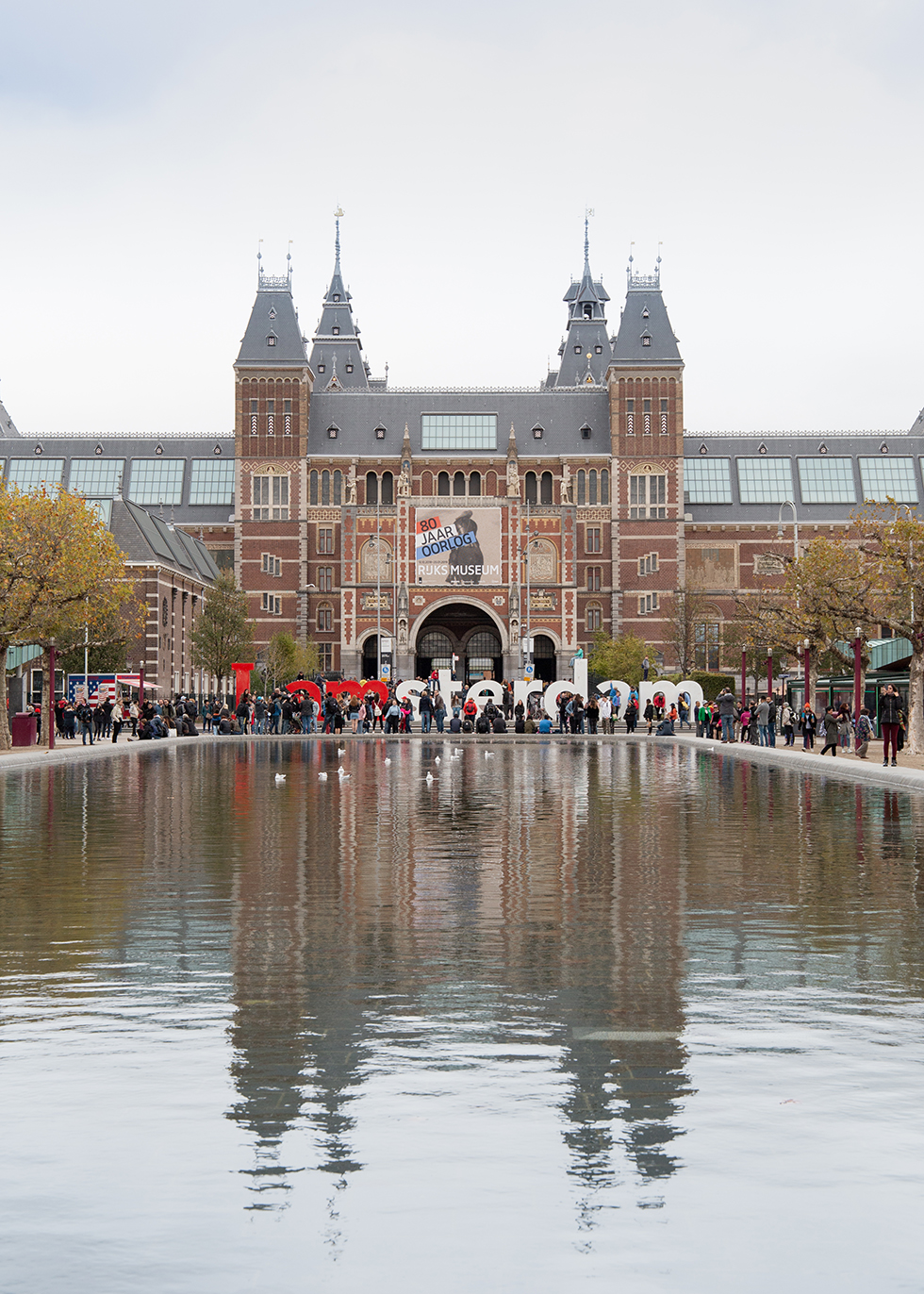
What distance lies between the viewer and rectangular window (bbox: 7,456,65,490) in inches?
3701

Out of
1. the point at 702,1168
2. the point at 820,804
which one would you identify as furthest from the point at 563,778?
the point at 702,1168

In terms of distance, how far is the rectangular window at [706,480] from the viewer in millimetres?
93312

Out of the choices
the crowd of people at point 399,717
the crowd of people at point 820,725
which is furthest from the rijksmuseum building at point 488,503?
the crowd of people at point 820,725

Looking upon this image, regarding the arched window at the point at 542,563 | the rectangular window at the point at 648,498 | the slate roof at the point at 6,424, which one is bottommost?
the arched window at the point at 542,563

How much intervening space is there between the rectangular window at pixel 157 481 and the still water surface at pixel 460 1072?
8545cm

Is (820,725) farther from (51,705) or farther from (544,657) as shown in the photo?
(544,657)

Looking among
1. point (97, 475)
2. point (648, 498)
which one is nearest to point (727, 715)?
point (648, 498)

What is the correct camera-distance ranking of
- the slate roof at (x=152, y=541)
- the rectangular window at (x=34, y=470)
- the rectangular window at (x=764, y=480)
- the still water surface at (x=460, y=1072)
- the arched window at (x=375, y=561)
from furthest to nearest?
the rectangular window at (x=34, y=470) < the rectangular window at (x=764, y=480) < the arched window at (x=375, y=561) < the slate roof at (x=152, y=541) < the still water surface at (x=460, y=1072)

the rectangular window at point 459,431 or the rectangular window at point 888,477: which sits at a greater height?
the rectangular window at point 459,431

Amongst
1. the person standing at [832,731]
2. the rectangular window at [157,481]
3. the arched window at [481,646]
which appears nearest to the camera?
the person standing at [832,731]

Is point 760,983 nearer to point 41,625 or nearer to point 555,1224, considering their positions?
point 555,1224

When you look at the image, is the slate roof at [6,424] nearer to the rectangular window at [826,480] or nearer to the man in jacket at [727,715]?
the rectangular window at [826,480]

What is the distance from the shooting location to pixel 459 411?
91750 mm

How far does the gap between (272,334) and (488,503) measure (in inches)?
705
